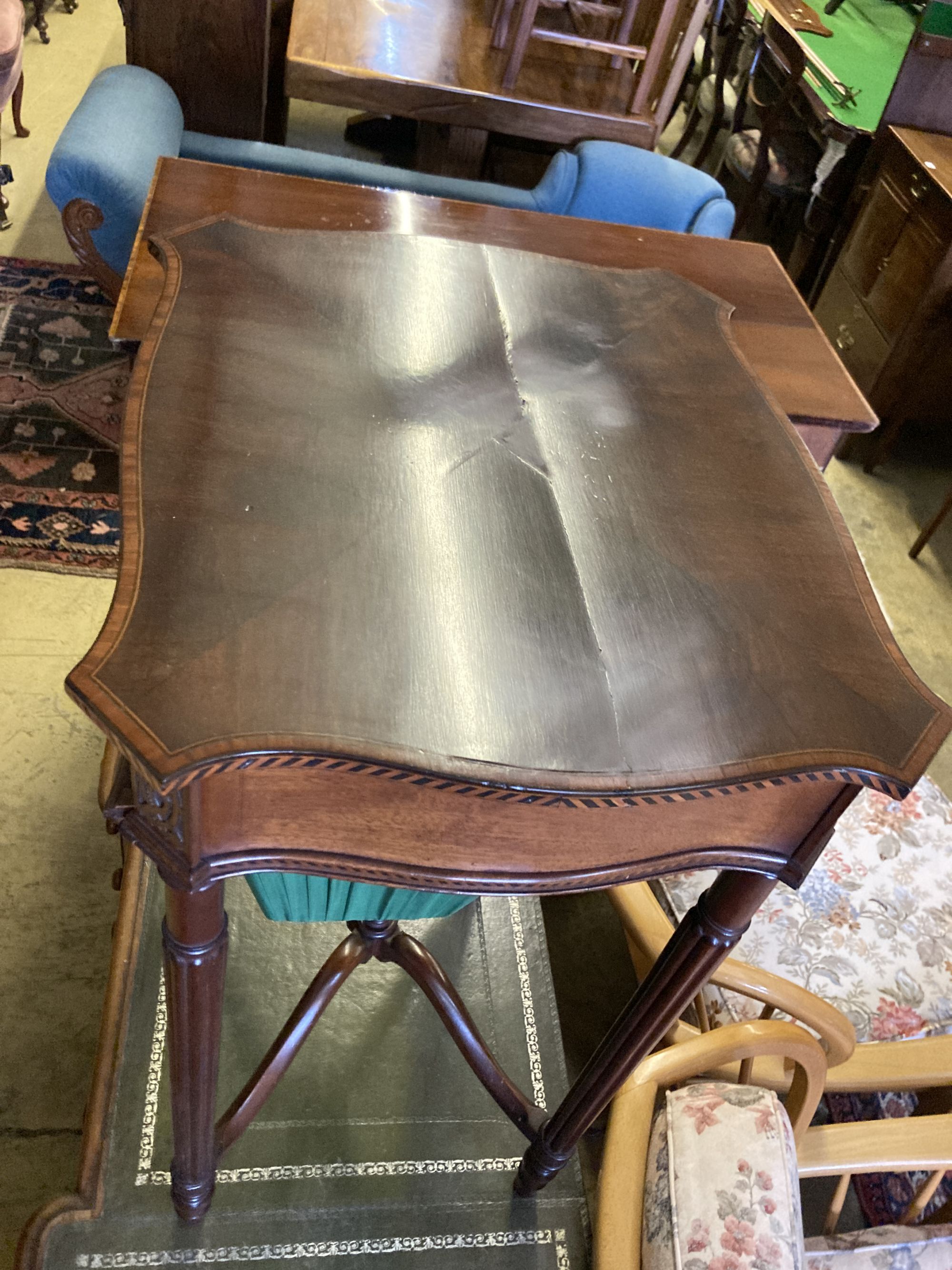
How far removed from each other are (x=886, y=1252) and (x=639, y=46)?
2.72 meters

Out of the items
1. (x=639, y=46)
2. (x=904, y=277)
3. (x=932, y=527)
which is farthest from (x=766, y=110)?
(x=932, y=527)

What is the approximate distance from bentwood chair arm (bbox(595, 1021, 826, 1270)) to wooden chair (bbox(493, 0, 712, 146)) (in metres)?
2.11

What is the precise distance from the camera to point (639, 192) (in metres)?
2.08

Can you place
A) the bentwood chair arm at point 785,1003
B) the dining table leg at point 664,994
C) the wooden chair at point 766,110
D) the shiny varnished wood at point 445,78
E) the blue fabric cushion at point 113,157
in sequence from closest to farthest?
the dining table leg at point 664,994
the bentwood chair arm at point 785,1003
the blue fabric cushion at point 113,157
the shiny varnished wood at point 445,78
the wooden chair at point 766,110

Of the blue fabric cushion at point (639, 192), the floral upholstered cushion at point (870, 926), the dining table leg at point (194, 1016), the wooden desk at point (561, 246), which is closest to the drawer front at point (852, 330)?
the blue fabric cushion at point (639, 192)

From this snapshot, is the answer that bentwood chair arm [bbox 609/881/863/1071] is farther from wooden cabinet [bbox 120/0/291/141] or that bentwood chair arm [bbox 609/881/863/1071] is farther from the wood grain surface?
wooden cabinet [bbox 120/0/291/141]

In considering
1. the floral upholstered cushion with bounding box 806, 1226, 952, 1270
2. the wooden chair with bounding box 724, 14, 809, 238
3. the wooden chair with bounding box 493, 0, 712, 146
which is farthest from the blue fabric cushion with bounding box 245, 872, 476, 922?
the wooden chair with bounding box 724, 14, 809, 238

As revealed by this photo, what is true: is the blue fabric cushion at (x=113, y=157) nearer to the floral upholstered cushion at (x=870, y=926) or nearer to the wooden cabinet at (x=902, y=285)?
the floral upholstered cushion at (x=870, y=926)

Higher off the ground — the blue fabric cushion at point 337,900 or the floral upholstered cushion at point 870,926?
the blue fabric cushion at point 337,900

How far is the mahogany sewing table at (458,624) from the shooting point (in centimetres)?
62

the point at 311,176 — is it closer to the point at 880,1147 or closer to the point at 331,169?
the point at 331,169

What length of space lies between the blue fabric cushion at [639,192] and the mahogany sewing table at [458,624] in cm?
114

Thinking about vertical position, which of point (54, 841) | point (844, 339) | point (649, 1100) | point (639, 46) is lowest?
point (54, 841)

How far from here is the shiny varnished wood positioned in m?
2.15
